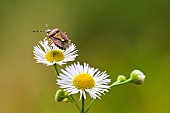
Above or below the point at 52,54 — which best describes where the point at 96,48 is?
above

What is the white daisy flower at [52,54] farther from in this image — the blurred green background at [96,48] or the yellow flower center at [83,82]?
the blurred green background at [96,48]

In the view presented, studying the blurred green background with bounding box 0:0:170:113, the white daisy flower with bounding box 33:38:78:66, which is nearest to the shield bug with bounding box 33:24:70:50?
the white daisy flower with bounding box 33:38:78:66

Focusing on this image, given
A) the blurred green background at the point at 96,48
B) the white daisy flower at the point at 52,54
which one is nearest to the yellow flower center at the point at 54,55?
the white daisy flower at the point at 52,54

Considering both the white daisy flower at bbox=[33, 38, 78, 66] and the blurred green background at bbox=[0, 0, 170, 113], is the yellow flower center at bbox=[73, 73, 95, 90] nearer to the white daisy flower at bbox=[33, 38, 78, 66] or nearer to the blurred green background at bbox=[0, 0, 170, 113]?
the white daisy flower at bbox=[33, 38, 78, 66]

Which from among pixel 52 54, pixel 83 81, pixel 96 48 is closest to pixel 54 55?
pixel 52 54

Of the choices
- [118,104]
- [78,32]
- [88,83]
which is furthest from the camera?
[78,32]

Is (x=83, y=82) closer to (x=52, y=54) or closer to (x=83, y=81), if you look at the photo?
(x=83, y=81)
